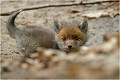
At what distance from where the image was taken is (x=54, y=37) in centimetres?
872

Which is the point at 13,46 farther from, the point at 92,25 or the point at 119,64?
the point at 119,64

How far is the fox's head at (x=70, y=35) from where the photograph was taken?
8.07 m

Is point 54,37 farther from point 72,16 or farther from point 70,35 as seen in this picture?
point 72,16

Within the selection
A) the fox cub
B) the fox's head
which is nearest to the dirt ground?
the fox cub

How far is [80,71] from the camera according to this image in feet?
11.3

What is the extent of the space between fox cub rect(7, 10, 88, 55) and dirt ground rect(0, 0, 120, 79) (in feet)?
3.32

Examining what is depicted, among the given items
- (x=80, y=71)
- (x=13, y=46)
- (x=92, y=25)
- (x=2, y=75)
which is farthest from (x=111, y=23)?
(x=80, y=71)

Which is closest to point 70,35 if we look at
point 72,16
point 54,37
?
point 54,37

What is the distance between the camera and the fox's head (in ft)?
26.5

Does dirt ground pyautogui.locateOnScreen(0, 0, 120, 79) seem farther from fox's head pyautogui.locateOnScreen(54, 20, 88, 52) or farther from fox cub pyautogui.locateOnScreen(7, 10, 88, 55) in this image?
fox's head pyautogui.locateOnScreen(54, 20, 88, 52)

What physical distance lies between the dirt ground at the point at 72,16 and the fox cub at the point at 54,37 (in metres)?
1.01

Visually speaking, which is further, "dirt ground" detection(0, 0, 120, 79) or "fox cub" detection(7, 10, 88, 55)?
"dirt ground" detection(0, 0, 120, 79)

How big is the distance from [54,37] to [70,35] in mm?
641

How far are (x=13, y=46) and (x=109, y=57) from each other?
6126mm
